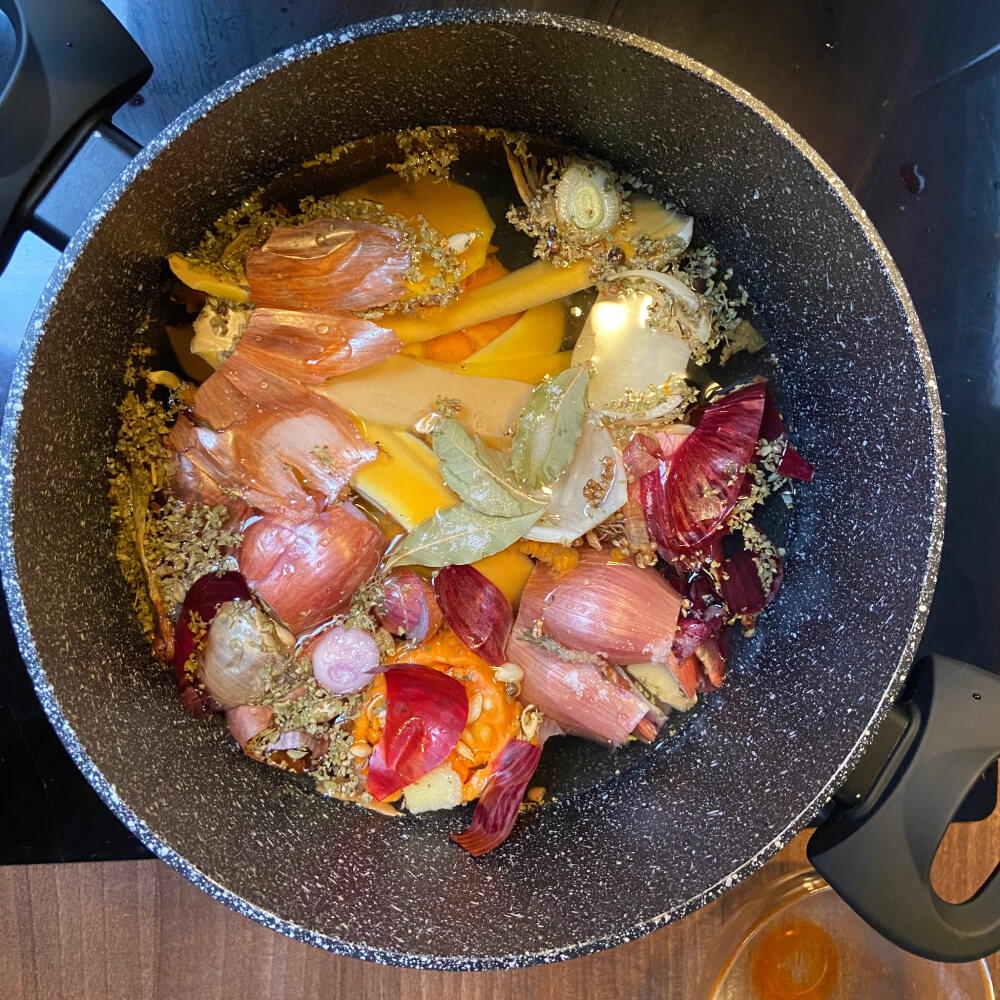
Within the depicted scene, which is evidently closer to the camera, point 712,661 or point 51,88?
point 51,88

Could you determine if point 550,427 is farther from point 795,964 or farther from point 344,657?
point 795,964

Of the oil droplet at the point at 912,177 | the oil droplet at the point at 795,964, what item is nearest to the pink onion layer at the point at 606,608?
the oil droplet at the point at 795,964

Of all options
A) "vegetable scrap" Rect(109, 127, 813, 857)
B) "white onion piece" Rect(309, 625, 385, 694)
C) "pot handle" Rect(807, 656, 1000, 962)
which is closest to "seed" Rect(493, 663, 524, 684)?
"vegetable scrap" Rect(109, 127, 813, 857)

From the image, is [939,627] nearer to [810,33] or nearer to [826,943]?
[826,943]

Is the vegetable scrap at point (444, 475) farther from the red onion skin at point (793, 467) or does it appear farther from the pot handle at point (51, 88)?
the pot handle at point (51, 88)

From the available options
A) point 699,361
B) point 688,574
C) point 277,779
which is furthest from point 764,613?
point 277,779

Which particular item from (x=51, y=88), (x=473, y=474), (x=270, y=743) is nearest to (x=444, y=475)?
(x=473, y=474)
